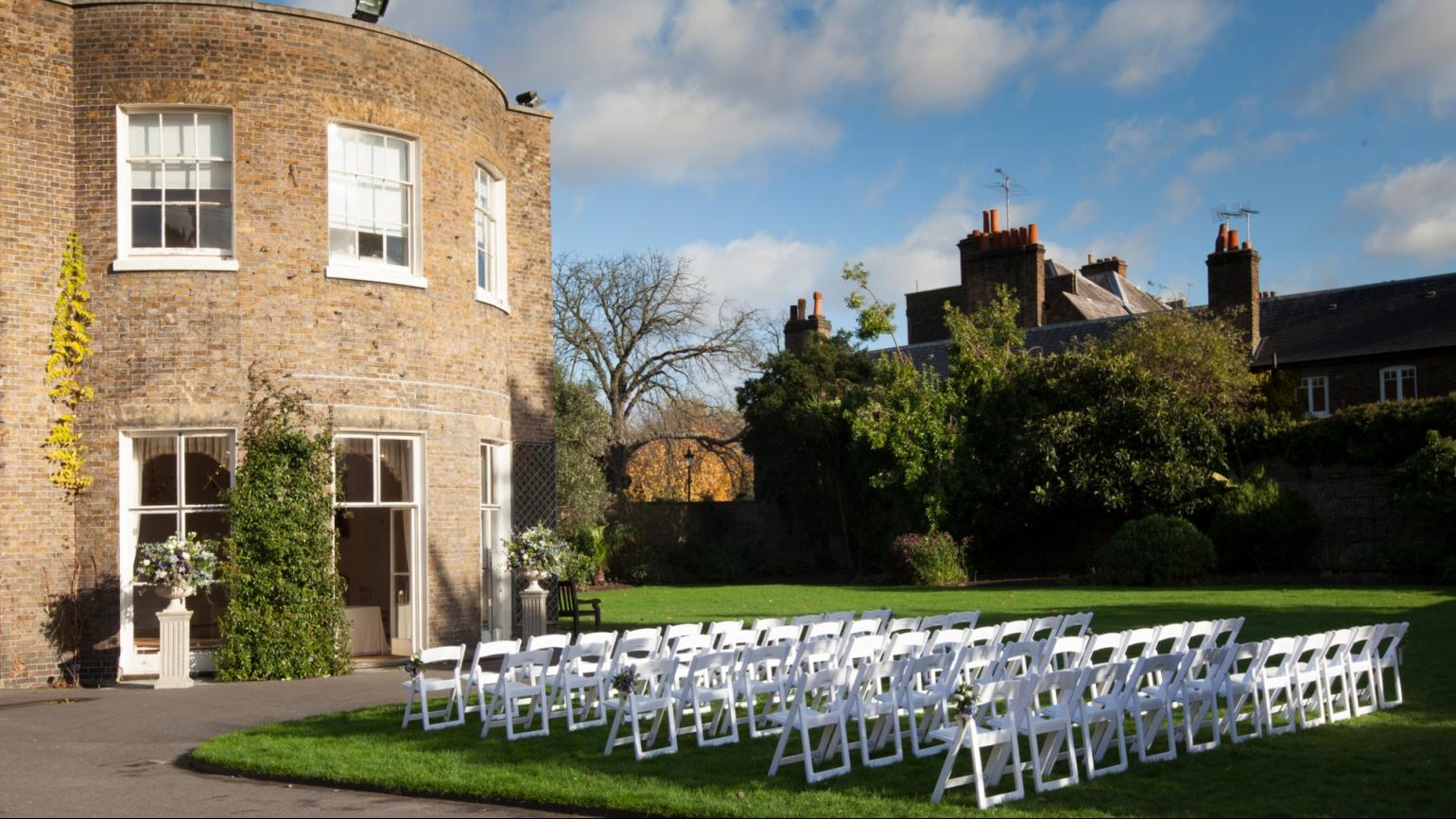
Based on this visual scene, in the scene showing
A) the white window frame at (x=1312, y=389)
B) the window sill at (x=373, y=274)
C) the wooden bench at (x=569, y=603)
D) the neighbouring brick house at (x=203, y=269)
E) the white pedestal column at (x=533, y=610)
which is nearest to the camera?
the neighbouring brick house at (x=203, y=269)

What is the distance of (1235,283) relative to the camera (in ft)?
115

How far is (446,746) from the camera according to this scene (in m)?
9.67

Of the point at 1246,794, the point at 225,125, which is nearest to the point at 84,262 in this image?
the point at 225,125

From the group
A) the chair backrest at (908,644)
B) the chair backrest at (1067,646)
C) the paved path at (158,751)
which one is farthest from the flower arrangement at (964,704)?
the paved path at (158,751)

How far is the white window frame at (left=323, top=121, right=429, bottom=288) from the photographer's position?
1529 cm

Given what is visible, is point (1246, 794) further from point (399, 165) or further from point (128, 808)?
point (399, 165)

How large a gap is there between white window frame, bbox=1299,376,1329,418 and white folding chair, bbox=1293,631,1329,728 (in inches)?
1028

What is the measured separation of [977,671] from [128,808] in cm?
644

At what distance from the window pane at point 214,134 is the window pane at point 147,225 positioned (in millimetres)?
812

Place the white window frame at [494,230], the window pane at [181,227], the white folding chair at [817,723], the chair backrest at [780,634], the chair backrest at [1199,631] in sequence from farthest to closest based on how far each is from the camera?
the white window frame at [494,230] → the window pane at [181,227] → the chair backrest at [780,634] → the chair backrest at [1199,631] → the white folding chair at [817,723]

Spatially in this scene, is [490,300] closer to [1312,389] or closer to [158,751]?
[158,751]

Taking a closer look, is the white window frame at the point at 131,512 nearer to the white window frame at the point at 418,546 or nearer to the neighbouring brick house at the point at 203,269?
the neighbouring brick house at the point at 203,269

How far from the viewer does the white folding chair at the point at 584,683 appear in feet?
33.6

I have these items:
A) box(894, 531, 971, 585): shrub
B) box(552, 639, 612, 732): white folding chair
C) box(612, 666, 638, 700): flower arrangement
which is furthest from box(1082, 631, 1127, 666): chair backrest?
box(894, 531, 971, 585): shrub
